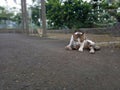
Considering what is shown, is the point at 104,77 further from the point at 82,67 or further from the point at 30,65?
the point at 30,65

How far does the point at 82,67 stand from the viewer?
5.87m

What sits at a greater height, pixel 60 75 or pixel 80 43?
pixel 80 43

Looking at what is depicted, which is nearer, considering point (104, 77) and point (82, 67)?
point (104, 77)

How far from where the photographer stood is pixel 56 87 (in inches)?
168

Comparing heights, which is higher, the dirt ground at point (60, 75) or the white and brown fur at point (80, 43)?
the white and brown fur at point (80, 43)

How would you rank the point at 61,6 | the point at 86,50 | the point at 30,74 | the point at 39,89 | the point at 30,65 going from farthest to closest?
the point at 61,6, the point at 86,50, the point at 30,65, the point at 30,74, the point at 39,89

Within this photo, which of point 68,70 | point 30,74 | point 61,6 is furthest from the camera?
point 61,6

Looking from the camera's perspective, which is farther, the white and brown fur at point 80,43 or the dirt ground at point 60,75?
the white and brown fur at point 80,43

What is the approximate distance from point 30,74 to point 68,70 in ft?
2.61

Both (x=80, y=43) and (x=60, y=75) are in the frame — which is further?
(x=80, y=43)

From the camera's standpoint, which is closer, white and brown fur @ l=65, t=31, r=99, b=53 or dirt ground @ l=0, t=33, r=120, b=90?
dirt ground @ l=0, t=33, r=120, b=90

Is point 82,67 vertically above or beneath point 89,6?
beneath

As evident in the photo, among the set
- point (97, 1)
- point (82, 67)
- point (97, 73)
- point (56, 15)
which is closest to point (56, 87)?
point (97, 73)

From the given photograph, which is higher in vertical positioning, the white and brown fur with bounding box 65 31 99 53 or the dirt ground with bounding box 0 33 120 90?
the white and brown fur with bounding box 65 31 99 53
